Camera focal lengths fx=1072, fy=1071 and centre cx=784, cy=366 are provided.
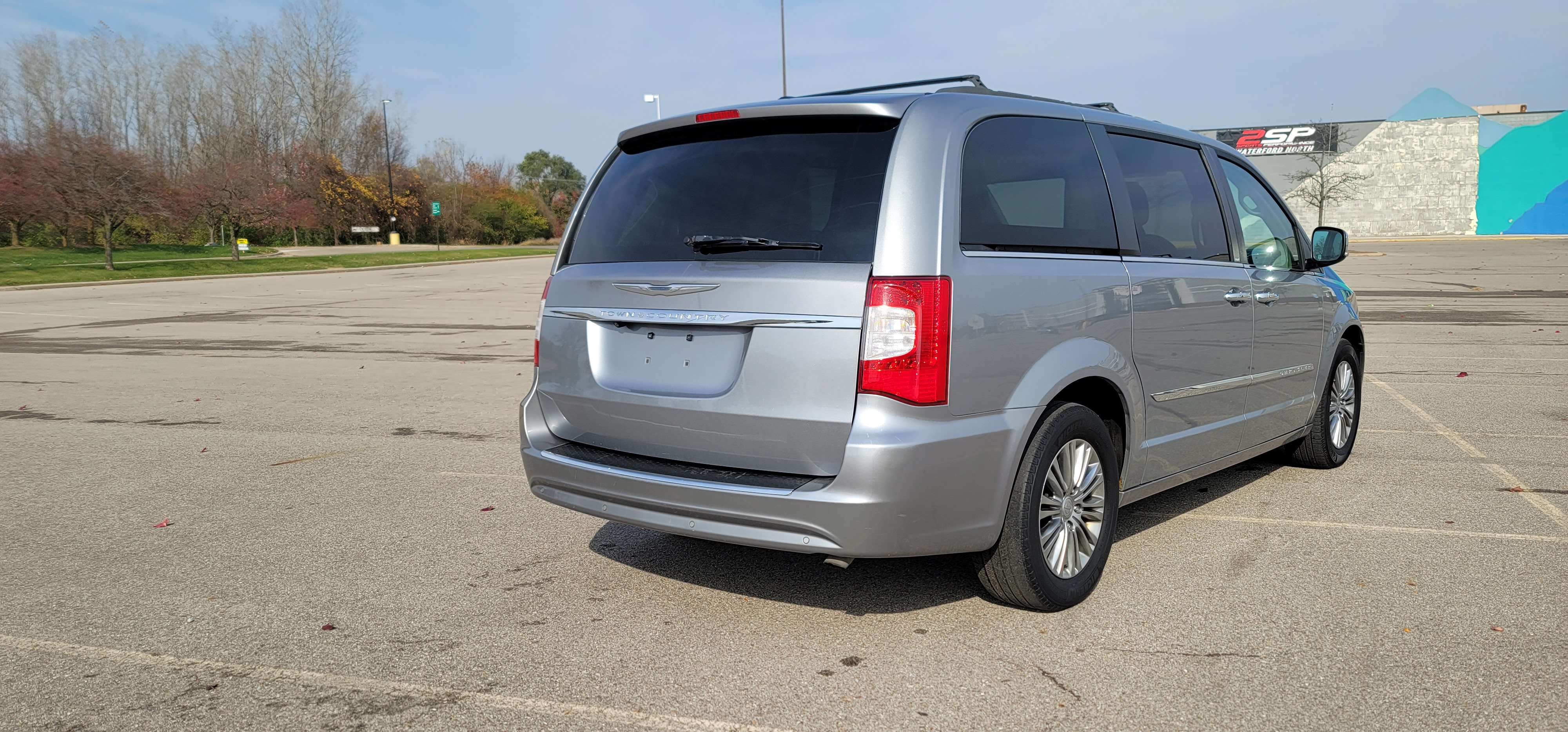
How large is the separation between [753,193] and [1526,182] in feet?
262

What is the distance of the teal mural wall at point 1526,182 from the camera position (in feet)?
218

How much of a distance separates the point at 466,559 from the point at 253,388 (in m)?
6.45

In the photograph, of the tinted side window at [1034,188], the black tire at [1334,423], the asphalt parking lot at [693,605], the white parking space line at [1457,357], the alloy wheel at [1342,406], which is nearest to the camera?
the asphalt parking lot at [693,605]

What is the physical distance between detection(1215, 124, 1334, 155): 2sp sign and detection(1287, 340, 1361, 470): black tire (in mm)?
68469

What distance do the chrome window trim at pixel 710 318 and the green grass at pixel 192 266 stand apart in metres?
31.0

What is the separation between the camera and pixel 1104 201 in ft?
13.8

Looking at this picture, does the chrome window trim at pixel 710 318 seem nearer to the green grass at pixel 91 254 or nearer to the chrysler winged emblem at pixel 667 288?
the chrysler winged emblem at pixel 667 288

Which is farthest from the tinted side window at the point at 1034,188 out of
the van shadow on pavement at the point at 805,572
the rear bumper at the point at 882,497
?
the van shadow on pavement at the point at 805,572

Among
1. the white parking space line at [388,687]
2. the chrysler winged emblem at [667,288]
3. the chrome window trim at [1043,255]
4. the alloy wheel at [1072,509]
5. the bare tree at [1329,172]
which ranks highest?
the bare tree at [1329,172]

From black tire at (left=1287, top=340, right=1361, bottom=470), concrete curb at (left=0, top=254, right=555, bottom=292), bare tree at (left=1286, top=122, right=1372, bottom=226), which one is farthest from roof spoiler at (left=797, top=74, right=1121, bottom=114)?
bare tree at (left=1286, top=122, right=1372, bottom=226)

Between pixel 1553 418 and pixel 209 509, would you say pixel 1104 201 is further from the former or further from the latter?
pixel 1553 418

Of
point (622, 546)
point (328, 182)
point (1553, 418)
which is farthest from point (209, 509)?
point (328, 182)

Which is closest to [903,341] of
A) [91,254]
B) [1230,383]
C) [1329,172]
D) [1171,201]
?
[1171,201]

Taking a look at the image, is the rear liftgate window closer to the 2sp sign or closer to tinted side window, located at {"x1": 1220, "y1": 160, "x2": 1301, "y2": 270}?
tinted side window, located at {"x1": 1220, "y1": 160, "x2": 1301, "y2": 270}
